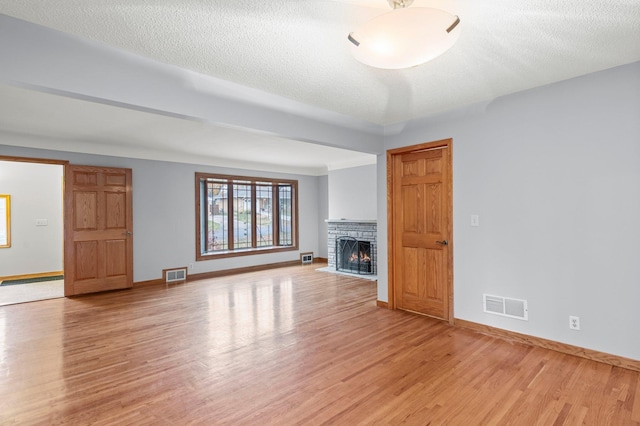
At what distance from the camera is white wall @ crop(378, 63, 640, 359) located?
2701mm

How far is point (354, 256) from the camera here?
7.32m

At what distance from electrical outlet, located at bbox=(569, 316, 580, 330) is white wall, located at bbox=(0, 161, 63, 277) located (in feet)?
29.3

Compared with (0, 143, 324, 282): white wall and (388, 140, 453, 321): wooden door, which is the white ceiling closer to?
(388, 140, 453, 321): wooden door

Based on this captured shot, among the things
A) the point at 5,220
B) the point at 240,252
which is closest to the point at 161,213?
the point at 240,252

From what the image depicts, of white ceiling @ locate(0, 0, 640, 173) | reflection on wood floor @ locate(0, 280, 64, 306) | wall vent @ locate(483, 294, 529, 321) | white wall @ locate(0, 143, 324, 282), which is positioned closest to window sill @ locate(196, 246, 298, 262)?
white wall @ locate(0, 143, 324, 282)

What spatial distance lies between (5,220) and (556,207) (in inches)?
366

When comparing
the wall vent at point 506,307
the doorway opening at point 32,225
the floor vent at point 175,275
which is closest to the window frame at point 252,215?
the floor vent at point 175,275

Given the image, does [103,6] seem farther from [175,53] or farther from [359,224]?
[359,224]

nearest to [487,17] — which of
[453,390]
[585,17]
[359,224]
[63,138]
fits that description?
[585,17]

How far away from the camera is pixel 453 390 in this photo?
238cm

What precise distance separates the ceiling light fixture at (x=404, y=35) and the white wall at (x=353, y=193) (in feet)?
16.7

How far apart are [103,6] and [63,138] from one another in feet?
14.3

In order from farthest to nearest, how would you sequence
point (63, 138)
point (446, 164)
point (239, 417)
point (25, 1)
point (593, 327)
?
point (63, 138)
point (446, 164)
point (593, 327)
point (239, 417)
point (25, 1)

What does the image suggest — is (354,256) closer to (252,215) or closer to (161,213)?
(252,215)
